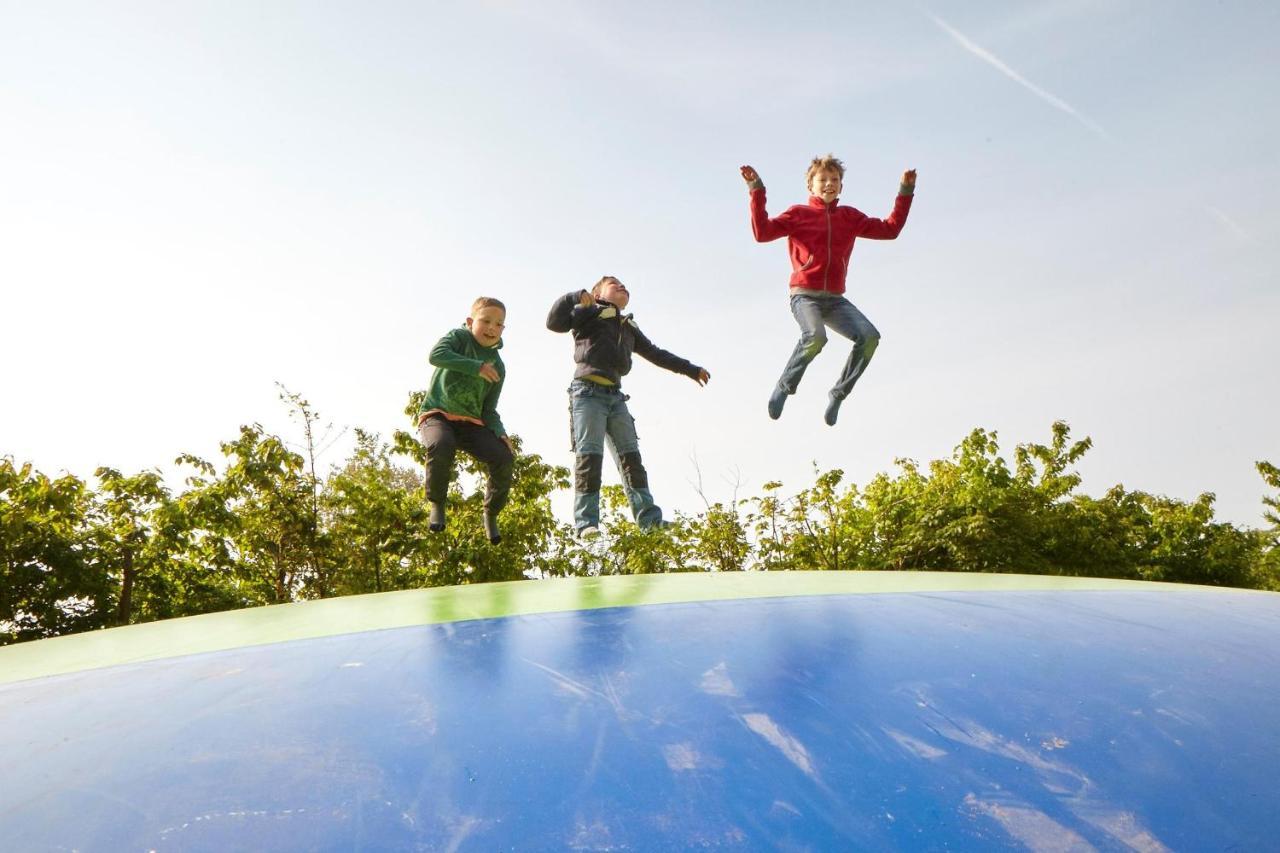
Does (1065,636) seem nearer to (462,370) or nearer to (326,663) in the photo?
(326,663)

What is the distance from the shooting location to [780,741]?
151 cm

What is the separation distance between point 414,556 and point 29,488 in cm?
421

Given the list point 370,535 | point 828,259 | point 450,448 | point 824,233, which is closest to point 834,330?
point 828,259

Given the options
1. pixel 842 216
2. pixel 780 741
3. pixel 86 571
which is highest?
pixel 842 216

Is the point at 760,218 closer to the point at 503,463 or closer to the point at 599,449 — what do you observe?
the point at 599,449

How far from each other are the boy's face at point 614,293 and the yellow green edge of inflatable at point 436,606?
1703mm

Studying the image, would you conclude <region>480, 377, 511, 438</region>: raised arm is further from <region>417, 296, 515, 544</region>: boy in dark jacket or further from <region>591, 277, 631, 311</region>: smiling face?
<region>591, 277, 631, 311</region>: smiling face

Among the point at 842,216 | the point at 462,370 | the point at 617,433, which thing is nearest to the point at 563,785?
the point at 462,370

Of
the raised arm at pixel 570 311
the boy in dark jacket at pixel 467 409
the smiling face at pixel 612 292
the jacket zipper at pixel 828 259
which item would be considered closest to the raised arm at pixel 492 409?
the boy in dark jacket at pixel 467 409

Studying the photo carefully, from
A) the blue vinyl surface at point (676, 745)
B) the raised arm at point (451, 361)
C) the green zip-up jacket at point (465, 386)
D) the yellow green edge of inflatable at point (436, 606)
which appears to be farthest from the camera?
the green zip-up jacket at point (465, 386)

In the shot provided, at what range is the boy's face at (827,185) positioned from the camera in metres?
4.73

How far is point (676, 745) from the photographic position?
151 centimetres

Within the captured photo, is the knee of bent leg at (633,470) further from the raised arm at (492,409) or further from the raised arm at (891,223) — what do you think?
the raised arm at (891,223)

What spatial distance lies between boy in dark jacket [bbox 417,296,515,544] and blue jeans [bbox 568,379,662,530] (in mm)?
477
